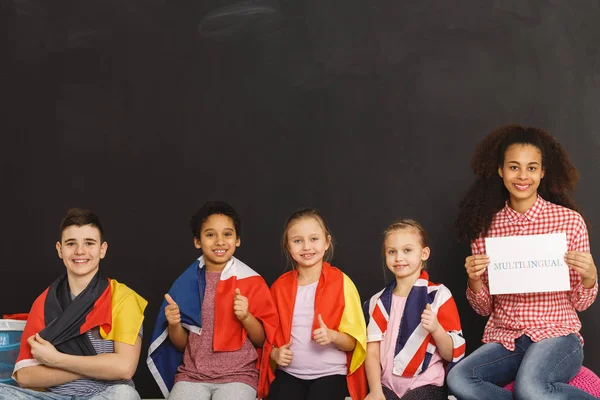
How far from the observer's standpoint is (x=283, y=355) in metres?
2.95

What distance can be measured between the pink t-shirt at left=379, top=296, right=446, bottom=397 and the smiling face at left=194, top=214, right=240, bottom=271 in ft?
2.64

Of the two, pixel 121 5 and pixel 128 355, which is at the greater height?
pixel 121 5

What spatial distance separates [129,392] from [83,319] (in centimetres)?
37

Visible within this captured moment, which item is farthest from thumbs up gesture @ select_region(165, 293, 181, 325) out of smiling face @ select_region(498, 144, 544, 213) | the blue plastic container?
smiling face @ select_region(498, 144, 544, 213)

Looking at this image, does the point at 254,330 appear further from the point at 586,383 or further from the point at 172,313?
the point at 586,383

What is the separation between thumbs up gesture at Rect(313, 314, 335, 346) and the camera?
9.41ft

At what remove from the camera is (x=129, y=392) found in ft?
9.51

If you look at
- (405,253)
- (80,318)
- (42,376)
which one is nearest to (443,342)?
(405,253)

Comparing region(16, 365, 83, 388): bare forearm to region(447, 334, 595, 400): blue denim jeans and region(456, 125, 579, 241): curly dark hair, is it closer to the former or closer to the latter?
region(447, 334, 595, 400): blue denim jeans

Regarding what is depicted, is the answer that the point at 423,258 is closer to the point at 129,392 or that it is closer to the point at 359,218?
the point at 359,218

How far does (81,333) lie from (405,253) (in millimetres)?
1444

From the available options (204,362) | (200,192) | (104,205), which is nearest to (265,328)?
(204,362)

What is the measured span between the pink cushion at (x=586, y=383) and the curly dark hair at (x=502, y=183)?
724 millimetres

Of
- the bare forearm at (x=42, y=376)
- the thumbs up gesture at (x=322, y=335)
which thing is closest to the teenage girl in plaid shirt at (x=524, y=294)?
the thumbs up gesture at (x=322, y=335)
